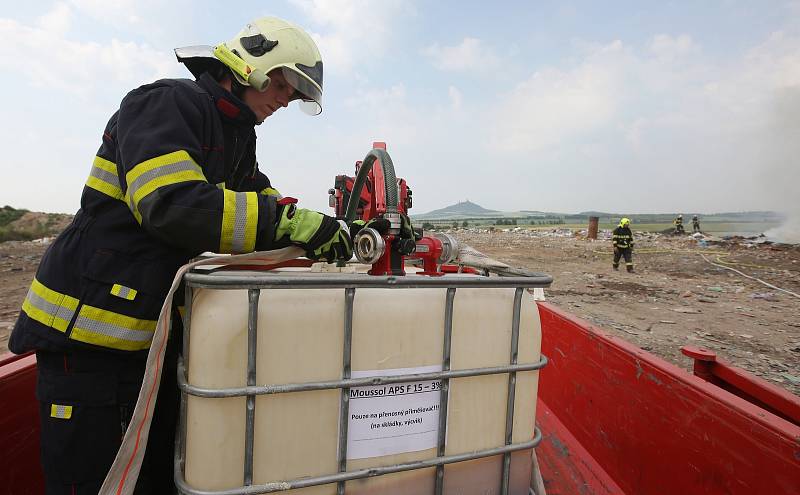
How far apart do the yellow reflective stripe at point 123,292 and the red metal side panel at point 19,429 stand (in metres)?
0.70

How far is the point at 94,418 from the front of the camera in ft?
4.05

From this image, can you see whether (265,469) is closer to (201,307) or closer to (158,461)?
(201,307)

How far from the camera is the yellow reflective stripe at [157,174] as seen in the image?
111 centimetres


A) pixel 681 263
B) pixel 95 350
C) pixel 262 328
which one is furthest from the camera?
pixel 681 263

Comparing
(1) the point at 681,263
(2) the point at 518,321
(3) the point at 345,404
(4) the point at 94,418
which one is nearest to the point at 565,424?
(2) the point at 518,321

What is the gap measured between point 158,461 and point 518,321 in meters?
1.25

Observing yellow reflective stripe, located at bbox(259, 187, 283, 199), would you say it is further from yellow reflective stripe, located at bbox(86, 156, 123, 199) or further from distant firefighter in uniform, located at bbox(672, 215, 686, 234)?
distant firefighter in uniform, located at bbox(672, 215, 686, 234)

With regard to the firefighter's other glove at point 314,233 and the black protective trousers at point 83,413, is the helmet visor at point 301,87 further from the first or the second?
the black protective trousers at point 83,413

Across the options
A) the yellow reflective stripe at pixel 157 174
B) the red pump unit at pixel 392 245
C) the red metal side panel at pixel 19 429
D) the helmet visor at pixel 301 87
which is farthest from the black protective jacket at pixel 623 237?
the red metal side panel at pixel 19 429

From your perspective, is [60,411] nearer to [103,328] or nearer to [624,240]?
[103,328]

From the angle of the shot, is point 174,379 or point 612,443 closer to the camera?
point 174,379

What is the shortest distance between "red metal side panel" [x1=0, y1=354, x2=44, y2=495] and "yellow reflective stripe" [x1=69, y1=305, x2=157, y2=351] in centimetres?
58

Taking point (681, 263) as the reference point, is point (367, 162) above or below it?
above

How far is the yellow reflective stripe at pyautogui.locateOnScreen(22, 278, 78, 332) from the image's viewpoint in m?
1.21
